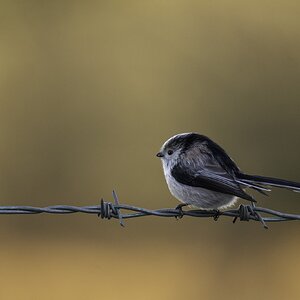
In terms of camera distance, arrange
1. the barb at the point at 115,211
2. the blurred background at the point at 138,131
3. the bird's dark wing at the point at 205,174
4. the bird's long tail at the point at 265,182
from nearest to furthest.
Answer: the barb at the point at 115,211, the bird's long tail at the point at 265,182, the bird's dark wing at the point at 205,174, the blurred background at the point at 138,131

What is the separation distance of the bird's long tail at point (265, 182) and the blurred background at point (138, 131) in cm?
289

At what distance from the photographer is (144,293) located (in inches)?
288

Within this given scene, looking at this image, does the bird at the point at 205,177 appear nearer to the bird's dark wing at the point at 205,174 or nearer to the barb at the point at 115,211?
the bird's dark wing at the point at 205,174

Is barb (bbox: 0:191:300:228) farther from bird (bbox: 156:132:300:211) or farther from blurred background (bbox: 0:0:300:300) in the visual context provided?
blurred background (bbox: 0:0:300:300)

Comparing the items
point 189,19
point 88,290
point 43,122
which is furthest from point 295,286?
point 189,19

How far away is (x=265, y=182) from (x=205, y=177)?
1.35 ft

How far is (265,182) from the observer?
14.2ft

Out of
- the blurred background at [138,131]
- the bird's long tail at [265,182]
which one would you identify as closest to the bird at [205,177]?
the bird's long tail at [265,182]

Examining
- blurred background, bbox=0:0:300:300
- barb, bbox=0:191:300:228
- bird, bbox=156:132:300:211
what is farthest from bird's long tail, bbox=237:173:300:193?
blurred background, bbox=0:0:300:300

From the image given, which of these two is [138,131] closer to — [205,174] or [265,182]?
[205,174]

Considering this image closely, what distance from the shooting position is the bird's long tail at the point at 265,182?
4137 millimetres

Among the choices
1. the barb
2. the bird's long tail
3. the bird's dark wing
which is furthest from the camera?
the bird's dark wing

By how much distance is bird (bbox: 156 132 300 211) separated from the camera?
4.44 meters

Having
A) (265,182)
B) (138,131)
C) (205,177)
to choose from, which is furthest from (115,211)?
(138,131)
